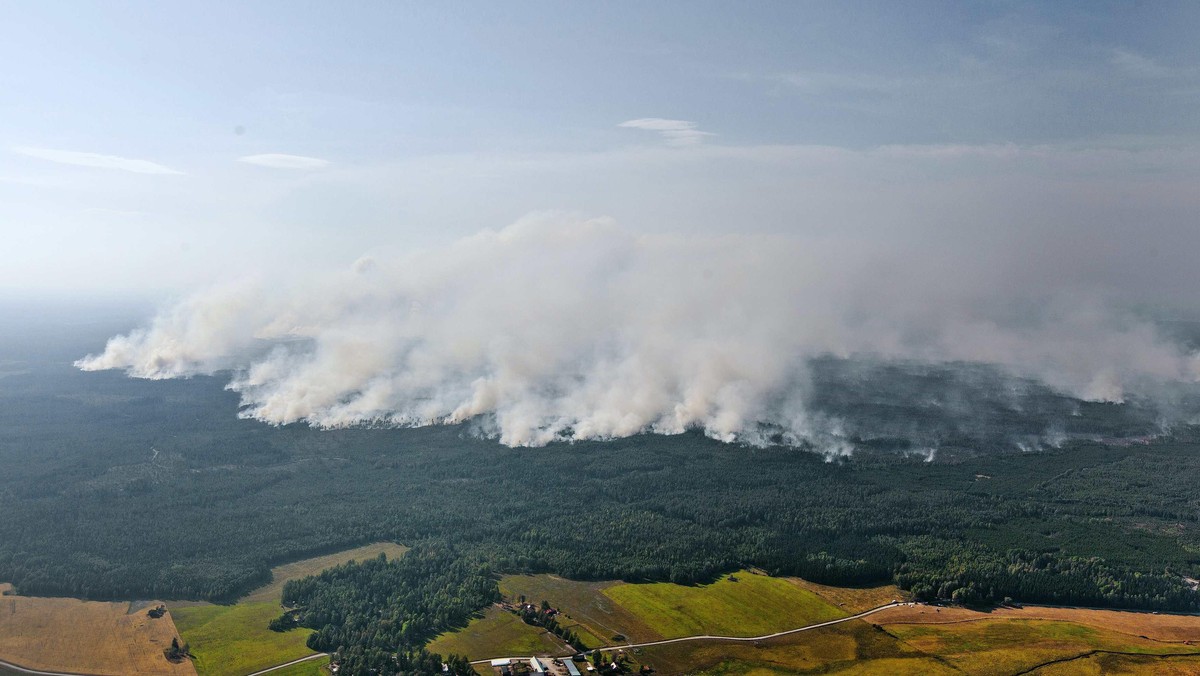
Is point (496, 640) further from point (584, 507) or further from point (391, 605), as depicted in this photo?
point (584, 507)

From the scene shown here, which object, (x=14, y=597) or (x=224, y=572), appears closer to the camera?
(x=14, y=597)

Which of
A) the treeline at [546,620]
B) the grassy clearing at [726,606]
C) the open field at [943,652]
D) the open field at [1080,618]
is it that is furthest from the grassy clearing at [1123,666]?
the treeline at [546,620]

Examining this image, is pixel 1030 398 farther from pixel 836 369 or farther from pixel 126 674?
pixel 126 674

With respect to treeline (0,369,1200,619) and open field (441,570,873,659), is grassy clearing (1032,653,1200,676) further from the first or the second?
open field (441,570,873,659)

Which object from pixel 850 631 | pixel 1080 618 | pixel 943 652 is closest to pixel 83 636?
pixel 850 631

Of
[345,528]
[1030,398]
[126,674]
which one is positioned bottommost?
[126,674]

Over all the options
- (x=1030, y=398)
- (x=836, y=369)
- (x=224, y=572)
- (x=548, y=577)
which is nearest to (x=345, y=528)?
(x=224, y=572)
